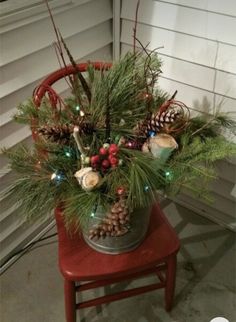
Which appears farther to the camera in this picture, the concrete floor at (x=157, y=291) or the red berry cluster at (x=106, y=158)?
the concrete floor at (x=157, y=291)

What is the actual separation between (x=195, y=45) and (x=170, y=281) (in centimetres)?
86

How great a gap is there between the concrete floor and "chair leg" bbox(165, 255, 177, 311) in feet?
0.25

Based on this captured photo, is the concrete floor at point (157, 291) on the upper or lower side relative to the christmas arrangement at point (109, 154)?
lower

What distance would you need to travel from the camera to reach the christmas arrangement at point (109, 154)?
997 millimetres

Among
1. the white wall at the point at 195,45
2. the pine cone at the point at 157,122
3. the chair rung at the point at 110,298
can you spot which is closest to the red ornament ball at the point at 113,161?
the pine cone at the point at 157,122

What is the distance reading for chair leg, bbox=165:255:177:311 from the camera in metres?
1.31

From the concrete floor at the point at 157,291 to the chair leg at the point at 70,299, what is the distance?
0.72 ft

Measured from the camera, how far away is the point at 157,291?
5.32ft

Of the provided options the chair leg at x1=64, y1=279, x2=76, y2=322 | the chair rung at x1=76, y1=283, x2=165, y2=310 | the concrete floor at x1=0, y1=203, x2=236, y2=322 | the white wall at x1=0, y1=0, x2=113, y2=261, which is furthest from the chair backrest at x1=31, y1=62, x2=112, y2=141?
the concrete floor at x1=0, y1=203, x2=236, y2=322

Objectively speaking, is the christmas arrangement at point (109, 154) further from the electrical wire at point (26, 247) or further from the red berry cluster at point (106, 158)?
the electrical wire at point (26, 247)

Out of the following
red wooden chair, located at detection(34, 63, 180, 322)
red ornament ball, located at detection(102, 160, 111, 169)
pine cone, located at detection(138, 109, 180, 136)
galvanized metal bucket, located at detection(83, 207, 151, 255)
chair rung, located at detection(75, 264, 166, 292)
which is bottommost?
chair rung, located at detection(75, 264, 166, 292)

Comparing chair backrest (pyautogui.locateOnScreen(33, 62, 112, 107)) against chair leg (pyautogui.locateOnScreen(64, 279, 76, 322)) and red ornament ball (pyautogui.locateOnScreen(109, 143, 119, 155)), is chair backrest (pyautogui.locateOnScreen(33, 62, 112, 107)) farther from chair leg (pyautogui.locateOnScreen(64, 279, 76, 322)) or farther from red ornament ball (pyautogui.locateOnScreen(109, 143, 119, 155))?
chair leg (pyautogui.locateOnScreen(64, 279, 76, 322))

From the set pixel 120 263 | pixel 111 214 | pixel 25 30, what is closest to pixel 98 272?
pixel 120 263

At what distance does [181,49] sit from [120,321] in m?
1.06
